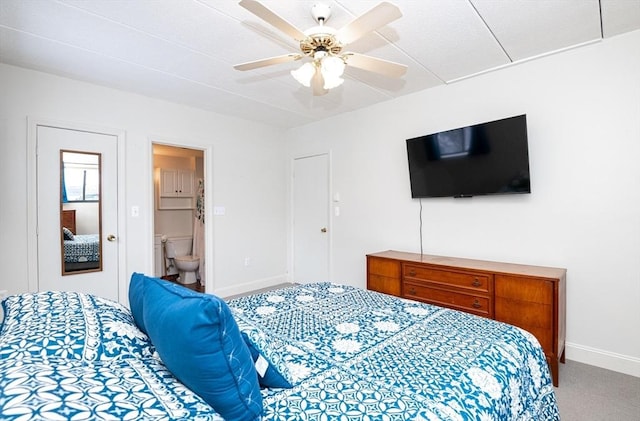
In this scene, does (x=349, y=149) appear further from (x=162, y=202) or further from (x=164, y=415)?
(x=164, y=415)

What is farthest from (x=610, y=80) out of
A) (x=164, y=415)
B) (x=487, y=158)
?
(x=164, y=415)

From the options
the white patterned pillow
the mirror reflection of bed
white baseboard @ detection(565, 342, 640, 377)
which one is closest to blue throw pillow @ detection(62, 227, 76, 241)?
the mirror reflection of bed

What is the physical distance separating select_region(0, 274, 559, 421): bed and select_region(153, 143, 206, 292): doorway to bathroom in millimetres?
4220

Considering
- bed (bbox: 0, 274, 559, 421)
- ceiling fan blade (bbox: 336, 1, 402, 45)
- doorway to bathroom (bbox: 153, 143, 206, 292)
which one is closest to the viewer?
bed (bbox: 0, 274, 559, 421)

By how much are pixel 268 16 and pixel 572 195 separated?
276cm

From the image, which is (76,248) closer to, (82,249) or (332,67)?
(82,249)

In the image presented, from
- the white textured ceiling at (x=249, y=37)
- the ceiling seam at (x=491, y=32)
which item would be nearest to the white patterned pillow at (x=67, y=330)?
the white textured ceiling at (x=249, y=37)

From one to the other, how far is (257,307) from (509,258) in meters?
2.43

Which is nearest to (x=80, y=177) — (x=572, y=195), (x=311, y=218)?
(x=311, y=218)

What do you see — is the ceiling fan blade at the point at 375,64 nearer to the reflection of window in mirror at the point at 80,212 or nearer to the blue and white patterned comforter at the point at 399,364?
the blue and white patterned comforter at the point at 399,364

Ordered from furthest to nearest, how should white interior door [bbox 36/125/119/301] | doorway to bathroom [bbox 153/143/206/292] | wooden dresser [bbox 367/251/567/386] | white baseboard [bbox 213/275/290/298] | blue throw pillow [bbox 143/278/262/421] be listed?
doorway to bathroom [bbox 153/143/206/292] → white baseboard [bbox 213/275/290/298] → white interior door [bbox 36/125/119/301] → wooden dresser [bbox 367/251/567/386] → blue throw pillow [bbox 143/278/262/421]

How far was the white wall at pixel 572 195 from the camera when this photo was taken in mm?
2539

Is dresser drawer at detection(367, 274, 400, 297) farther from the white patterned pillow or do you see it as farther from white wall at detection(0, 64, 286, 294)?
the white patterned pillow

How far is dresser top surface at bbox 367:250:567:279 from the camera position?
261 cm
